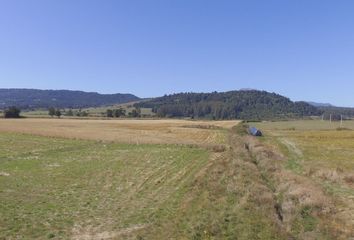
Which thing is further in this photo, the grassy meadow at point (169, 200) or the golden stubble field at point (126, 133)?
the golden stubble field at point (126, 133)

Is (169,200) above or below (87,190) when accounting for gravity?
above

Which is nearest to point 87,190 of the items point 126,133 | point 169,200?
point 169,200

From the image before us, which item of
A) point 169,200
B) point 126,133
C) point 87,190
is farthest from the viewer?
point 126,133

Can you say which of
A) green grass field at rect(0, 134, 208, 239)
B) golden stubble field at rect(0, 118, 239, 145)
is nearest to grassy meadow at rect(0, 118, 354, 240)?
green grass field at rect(0, 134, 208, 239)

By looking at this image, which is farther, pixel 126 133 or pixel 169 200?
pixel 126 133

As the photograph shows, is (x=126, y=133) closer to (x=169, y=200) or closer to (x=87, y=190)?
(x=87, y=190)

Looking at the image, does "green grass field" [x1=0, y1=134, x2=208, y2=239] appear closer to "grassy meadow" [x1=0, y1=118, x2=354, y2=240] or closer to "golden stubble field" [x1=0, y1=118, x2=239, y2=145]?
"grassy meadow" [x1=0, y1=118, x2=354, y2=240]

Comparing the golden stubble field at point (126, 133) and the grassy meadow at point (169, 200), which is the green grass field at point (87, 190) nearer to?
the grassy meadow at point (169, 200)

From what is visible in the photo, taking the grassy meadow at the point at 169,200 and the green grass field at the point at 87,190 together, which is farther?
the green grass field at the point at 87,190

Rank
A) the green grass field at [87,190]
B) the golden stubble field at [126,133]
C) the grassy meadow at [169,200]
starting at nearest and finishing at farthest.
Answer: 1. the grassy meadow at [169,200]
2. the green grass field at [87,190]
3. the golden stubble field at [126,133]

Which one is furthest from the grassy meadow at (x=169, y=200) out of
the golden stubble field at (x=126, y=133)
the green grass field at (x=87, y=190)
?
the golden stubble field at (x=126, y=133)

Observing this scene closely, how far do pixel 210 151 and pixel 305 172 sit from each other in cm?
1908

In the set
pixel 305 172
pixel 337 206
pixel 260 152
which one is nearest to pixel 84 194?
pixel 337 206

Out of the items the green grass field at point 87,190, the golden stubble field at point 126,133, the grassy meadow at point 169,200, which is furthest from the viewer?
the golden stubble field at point 126,133
